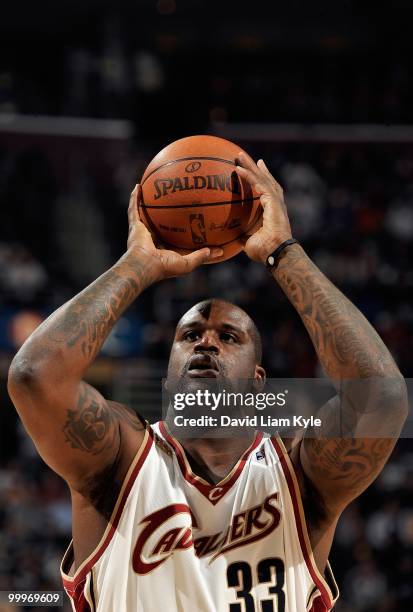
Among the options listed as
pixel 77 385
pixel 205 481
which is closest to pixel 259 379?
pixel 205 481

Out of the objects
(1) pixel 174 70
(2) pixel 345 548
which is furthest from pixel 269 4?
(2) pixel 345 548

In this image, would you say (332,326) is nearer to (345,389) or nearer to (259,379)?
(345,389)

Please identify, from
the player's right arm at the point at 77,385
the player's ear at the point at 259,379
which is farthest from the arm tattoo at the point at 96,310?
the player's ear at the point at 259,379

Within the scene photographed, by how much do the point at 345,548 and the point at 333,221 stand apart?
3.86m

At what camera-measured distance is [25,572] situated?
6262 millimetres

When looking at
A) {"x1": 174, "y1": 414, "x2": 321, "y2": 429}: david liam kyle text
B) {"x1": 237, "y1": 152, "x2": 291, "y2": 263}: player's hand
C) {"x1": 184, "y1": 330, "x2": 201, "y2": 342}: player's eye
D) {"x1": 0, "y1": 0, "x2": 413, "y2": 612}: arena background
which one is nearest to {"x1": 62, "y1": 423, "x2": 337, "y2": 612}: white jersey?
{"x1": 174, "y1": 414, "x2": 321, "y2": 429}: david liam kyle text

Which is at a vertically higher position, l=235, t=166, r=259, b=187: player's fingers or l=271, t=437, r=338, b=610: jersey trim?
l=235, t=166, r=259, b=187: player's fingers

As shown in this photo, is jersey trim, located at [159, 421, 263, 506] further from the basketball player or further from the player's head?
the player's head

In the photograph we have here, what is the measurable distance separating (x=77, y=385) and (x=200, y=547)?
24.1 inches

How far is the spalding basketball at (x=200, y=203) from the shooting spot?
113 inches

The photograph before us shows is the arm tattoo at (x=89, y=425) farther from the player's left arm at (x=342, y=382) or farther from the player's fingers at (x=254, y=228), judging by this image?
the player's fingers at (x=254, y=228)

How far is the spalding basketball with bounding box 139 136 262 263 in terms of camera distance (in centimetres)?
287

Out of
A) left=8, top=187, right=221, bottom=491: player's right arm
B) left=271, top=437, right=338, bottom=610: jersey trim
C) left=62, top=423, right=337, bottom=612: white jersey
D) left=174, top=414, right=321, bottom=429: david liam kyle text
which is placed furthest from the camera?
left=174, top=414, right=321, bottom=429: david liam kyle text

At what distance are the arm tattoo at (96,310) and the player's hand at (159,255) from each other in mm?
60
